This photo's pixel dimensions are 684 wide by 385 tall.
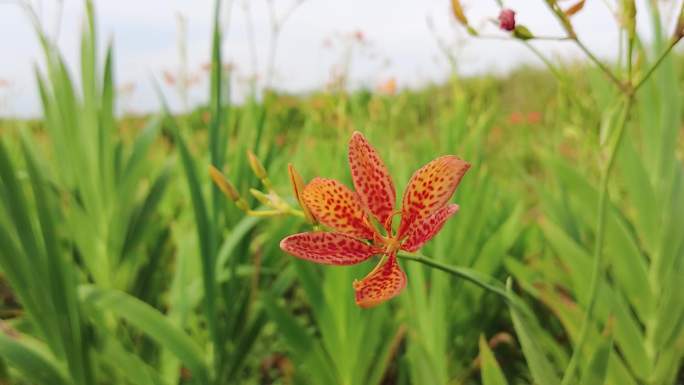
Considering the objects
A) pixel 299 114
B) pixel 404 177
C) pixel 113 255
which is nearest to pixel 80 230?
pixel 113 255

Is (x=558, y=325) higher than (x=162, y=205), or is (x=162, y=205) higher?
(x=162, y=205)

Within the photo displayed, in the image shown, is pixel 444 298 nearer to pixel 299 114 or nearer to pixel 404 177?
pixel 404 177

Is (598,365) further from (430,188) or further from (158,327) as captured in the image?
(158,327)

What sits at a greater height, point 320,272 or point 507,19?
point 507,19

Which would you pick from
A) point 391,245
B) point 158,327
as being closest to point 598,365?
point 391,245

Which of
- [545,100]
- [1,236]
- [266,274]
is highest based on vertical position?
[1,236]

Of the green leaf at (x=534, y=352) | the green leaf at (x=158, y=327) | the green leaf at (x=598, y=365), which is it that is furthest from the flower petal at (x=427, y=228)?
the green leaf at (x=158, y=327)

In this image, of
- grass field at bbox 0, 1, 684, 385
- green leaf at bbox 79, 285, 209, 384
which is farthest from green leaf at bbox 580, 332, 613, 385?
green leaf at bbox 79, 285, 209, 384

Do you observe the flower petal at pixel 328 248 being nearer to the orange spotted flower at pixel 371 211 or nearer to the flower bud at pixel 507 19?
the orange spotted flower at pixel 371 211
